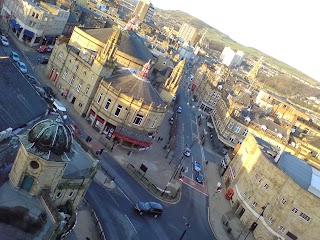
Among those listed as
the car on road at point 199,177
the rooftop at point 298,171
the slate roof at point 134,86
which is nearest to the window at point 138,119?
the slate roof at point 134,86

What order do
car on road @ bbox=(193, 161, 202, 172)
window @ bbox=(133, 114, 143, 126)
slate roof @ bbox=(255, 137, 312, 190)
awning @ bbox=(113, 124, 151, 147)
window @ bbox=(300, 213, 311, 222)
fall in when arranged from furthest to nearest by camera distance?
car on road @ bbox=(193, 161, 202, 172)
window @ bbox=(133, 114, 143, 126)
awning @ bbox=(113, 124, 151, 147)
slate roof @ bbox=(255, 137, 312, 190)
window @ bbox=(300, 213, 311, 222)

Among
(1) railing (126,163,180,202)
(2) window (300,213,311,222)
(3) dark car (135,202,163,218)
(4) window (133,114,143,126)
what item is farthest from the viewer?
(4) window (133,114,143,126)

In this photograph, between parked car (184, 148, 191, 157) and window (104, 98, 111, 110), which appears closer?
window (104, 98, 111, 110)

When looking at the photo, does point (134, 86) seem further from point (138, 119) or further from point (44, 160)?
point (44, 160)

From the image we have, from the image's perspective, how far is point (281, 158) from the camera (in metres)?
62.2

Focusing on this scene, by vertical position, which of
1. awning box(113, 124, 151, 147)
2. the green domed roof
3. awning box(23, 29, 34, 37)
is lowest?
awning box(113, 124, 151, 147)

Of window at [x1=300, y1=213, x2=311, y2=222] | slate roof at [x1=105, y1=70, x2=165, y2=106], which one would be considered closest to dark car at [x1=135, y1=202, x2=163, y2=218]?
window at [x1=300, y1=213, x2=311, y2=222]

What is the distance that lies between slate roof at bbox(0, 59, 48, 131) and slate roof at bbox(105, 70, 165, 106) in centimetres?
2475

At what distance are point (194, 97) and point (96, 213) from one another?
106569 millimetres

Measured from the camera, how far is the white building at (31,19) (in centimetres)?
9500

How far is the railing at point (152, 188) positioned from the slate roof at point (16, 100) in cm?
1999

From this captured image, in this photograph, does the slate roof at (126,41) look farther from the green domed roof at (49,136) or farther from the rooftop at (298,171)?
the green domed roof at (49,136)

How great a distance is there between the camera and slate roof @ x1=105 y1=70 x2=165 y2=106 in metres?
66.9

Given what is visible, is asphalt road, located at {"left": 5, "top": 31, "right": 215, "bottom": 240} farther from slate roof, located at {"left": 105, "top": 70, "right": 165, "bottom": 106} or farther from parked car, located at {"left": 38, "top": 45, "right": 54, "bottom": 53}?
parked car, located at {"left": 38, "top": 45, "right": 54, "bottom": 53}
